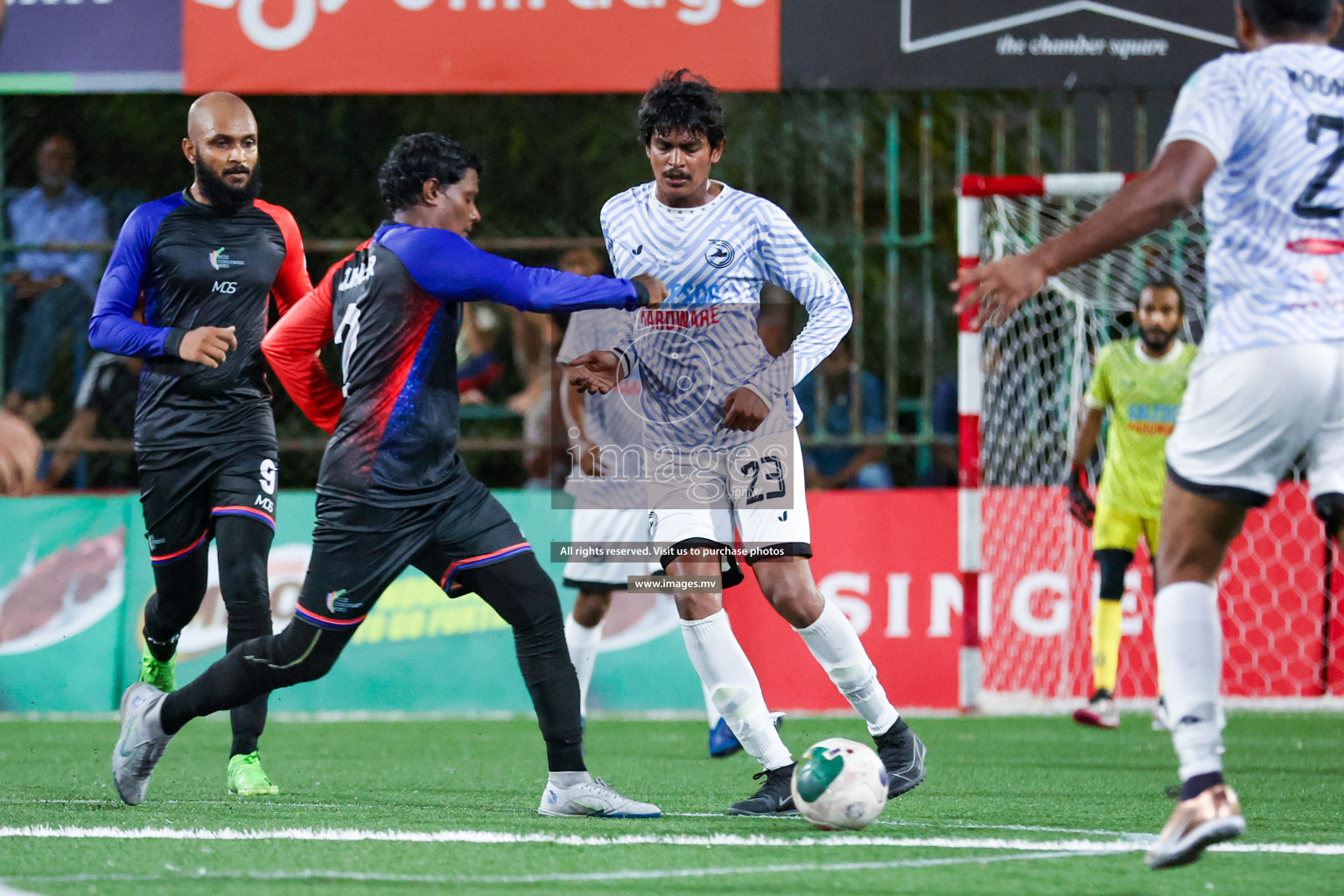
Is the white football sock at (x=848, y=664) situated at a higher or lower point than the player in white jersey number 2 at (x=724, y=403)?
lower

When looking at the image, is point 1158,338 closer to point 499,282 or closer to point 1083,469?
point 1083,469

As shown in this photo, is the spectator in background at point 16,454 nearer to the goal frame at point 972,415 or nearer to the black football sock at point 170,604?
Answer: the black football sock at point 170,604

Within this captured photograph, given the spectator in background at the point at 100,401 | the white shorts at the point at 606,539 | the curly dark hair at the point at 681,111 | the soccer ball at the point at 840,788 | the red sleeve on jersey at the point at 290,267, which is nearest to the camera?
the soccer ball at the point at 840,788

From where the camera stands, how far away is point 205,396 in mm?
5867

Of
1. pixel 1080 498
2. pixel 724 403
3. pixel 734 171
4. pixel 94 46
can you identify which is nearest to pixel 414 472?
pixel 724 403

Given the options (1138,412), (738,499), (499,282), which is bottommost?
(738,499)

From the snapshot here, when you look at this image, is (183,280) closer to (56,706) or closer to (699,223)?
(699,223)

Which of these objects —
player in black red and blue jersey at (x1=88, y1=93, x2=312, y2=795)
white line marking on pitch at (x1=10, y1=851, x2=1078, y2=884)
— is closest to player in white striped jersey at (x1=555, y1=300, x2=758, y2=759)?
player in black red and blue jersey at (x1=88, y1=93, x2=312, y2=795)

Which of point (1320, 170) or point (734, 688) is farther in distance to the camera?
point (734, 688)

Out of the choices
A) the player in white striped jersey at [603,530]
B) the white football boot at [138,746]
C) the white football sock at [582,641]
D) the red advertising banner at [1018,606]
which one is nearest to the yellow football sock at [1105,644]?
the red advertising banner at [1018,606]

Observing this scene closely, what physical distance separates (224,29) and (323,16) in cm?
58

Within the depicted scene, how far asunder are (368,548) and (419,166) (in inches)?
43.0

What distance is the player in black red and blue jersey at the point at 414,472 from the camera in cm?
463

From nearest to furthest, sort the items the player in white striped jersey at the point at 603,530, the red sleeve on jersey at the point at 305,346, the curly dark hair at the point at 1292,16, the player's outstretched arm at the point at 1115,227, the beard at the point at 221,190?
the player's outstretched arm at the point at 1115,227, the curly dark hair at the point at 1292,16, the red sleeve on jersey at the point at 305,346, the beard at the point at 221,190, the player in white striped jersey at the point at 603,530
